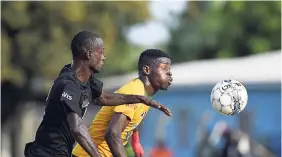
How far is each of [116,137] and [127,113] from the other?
0.34 m

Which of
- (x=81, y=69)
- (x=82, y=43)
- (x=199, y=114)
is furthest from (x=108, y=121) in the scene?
(x=199, y=114)

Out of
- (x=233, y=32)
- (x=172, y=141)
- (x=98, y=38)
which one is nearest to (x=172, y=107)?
(x=172, y=141)

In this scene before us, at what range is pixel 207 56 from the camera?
162ft

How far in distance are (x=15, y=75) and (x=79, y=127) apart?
18.9m

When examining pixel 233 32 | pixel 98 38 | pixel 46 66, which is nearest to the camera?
pixel 98 38

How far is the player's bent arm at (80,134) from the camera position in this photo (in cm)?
791

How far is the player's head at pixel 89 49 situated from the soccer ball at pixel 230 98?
191cm

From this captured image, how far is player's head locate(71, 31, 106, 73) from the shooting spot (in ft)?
27.5

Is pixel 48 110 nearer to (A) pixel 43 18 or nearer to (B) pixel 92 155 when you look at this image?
(B) pixel 92 155

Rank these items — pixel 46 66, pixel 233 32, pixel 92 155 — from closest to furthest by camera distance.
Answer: pixel 92 155, pixel 46 66, pixel 233 32

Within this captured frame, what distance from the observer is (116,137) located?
8.87 m

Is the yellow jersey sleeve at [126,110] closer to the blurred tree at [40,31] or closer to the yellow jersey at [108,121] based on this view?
the yellow jersey at [108,121]

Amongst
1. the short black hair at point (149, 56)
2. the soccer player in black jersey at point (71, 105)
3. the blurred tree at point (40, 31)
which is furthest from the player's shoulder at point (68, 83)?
the blurred tree at point (40, 31)

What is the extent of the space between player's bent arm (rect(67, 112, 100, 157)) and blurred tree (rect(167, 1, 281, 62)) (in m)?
35.9
